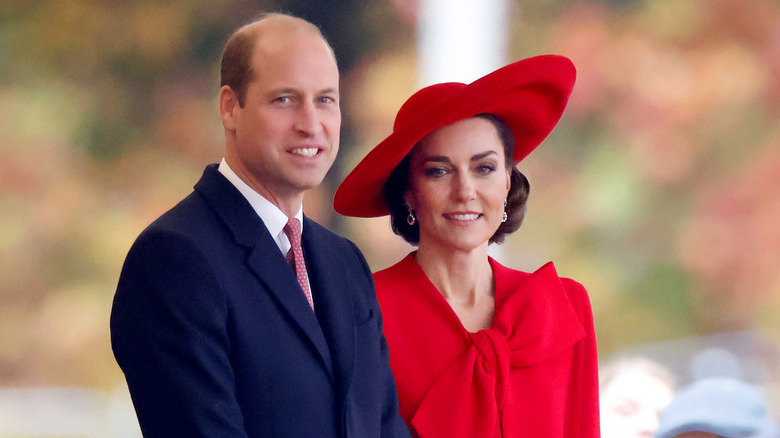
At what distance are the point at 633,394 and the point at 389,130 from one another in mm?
1231

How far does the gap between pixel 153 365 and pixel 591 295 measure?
2.05m

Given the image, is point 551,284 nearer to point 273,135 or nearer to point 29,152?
point 273,135

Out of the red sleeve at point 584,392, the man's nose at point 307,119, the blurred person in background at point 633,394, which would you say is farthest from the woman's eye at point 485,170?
the blurred person in background at point 633,394

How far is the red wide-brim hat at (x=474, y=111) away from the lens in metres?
1.74

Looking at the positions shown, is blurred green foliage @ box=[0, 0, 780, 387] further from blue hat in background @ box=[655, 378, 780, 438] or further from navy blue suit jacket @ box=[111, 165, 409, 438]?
navy blue suit jacket @ box=[111, 165, 409, 438]

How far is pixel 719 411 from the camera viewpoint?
3023 millimetres

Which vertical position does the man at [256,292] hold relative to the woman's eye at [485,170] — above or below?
below

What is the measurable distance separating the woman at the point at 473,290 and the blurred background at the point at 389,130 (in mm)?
811

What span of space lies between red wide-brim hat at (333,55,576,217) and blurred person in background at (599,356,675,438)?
1261mm

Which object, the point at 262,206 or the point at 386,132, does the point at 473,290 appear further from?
the point at 386,132

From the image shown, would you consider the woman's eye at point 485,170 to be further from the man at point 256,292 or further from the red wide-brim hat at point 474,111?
the man at point 256,292

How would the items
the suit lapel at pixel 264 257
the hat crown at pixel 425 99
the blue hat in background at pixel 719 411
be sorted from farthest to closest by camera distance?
the blue hat in background at pixel 719 411 → the hat crown at pixel 425 99 → the suit lapel at pixel 264 257

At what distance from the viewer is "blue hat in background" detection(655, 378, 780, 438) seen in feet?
9.48

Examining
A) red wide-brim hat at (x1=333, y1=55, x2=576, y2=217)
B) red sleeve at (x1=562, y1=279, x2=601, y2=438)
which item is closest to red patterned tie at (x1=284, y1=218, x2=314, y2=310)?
red wide-brim hat at (x1=333, y1=55, x2=576, y2=217)
